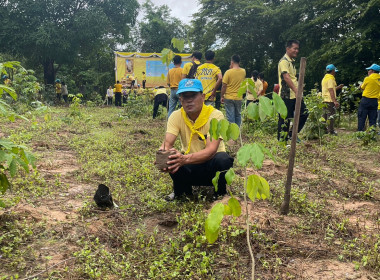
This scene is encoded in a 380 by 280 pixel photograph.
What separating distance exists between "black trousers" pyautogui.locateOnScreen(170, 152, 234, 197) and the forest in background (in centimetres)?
1104

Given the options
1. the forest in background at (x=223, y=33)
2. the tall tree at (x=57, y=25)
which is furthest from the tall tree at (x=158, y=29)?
the tall tree at (x=57, y=25)

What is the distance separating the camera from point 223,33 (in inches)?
838

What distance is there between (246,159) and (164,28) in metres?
29.0

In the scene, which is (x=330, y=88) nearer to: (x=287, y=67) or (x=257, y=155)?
(x=287, y=67)

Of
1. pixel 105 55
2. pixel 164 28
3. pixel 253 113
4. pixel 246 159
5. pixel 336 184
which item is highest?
pixel 164 28

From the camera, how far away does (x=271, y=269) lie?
1.89 metres

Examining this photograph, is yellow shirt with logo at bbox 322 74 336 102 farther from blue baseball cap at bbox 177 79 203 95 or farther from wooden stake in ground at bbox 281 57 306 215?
blue baseball cap at bbox 177 79 203 95

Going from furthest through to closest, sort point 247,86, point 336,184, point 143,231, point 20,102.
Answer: point 20,102, point 336,184, point 143,231, point 247,86

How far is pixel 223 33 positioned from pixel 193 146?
19961mm

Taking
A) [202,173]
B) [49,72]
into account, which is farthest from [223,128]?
[49,72]

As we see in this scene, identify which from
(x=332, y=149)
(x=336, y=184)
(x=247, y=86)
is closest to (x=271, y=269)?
(x=247, y=86)

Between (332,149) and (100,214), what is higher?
(332,149)

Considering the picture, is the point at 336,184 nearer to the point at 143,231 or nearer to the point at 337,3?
the point at 143,231

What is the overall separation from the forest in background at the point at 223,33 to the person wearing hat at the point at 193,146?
11.0m
